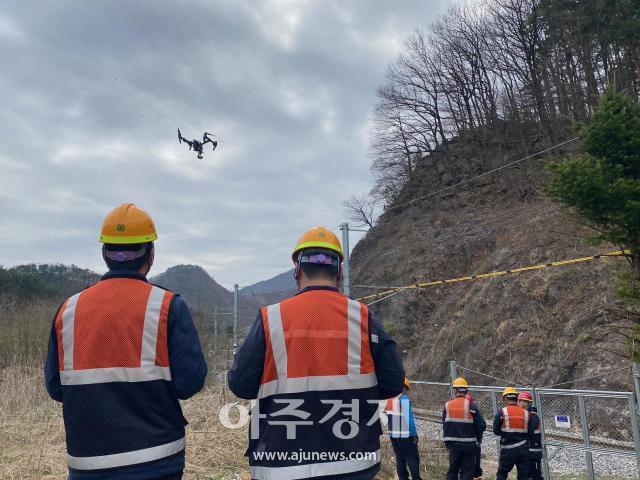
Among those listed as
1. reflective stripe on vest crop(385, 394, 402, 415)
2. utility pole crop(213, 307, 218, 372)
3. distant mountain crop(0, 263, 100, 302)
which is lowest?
reflective stripe on vest crop(385, 394, 402, 415)

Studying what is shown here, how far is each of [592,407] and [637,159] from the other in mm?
6347

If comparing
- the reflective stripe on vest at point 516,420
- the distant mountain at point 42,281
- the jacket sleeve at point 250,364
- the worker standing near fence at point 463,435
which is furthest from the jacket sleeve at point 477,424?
the distant mountain at point 42,281

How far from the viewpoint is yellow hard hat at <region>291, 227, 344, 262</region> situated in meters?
2.97

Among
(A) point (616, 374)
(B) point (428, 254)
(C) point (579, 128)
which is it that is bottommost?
(A) point (616, 374)

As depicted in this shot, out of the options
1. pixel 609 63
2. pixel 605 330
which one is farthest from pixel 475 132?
pixel 605 330

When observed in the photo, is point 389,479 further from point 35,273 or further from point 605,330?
point 35,273

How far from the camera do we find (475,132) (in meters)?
38.5

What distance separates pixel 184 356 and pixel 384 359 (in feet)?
3.27

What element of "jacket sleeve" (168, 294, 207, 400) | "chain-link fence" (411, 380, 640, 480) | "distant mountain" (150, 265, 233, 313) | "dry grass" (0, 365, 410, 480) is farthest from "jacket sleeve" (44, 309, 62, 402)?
"distant mountain" (150, 265, 233, 313)

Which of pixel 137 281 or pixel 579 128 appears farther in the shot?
pixel 579 128

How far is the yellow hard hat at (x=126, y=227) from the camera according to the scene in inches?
113

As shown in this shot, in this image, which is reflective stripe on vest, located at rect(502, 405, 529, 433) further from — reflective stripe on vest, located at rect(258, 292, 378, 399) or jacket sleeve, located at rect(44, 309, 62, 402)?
jacket sleeve, located at rect(44, 309, 62, 402)

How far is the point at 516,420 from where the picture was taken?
26.6ft

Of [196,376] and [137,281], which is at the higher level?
[137,281]
